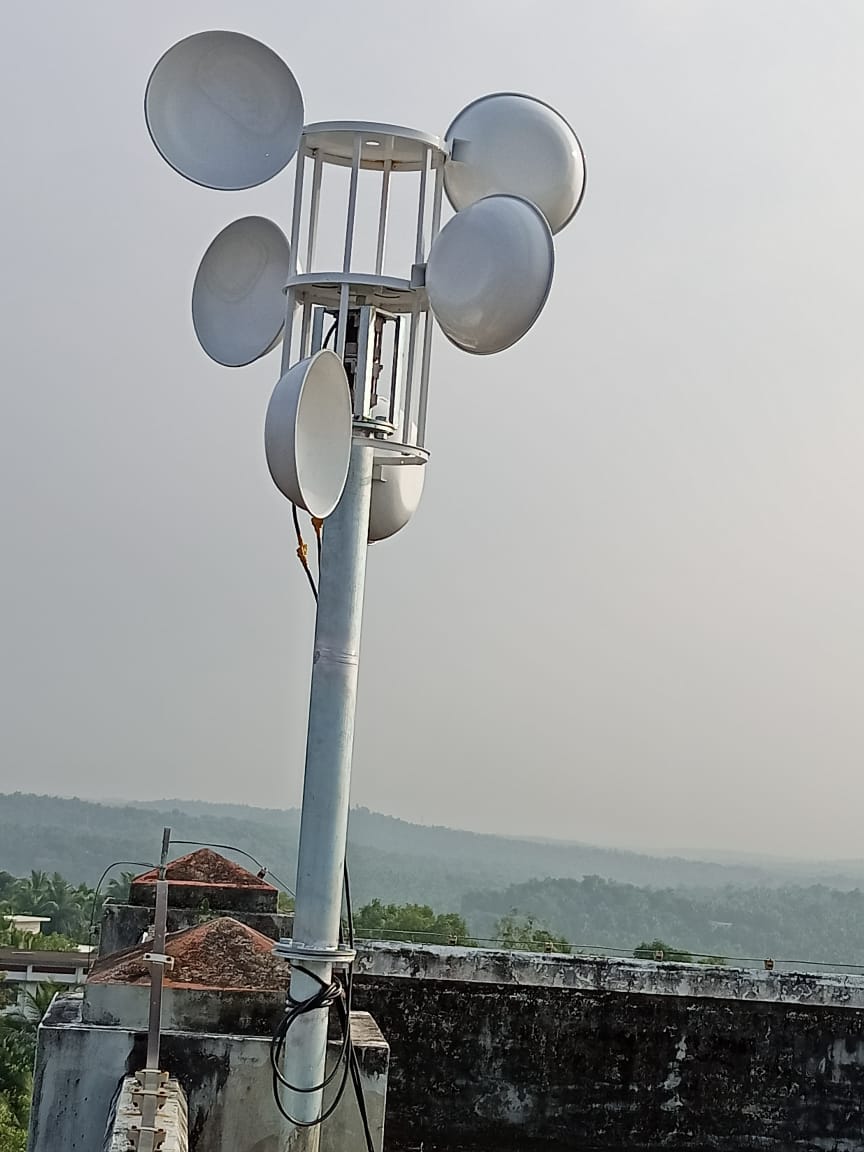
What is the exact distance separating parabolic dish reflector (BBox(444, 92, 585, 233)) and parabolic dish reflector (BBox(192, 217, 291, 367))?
30.7 inches

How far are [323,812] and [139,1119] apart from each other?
47.1 inches

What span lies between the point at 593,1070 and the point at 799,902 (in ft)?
435

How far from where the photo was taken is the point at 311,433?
5070 mm

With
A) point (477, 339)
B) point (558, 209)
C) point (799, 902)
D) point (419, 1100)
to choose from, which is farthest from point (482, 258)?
point (799, 902)

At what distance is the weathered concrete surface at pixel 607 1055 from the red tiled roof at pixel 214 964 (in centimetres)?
171

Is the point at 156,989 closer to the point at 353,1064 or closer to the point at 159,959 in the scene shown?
the point at 159,959

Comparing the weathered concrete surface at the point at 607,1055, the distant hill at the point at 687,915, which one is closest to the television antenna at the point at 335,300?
the weathered concrete surface at the point at 607,1055

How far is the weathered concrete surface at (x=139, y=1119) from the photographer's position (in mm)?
4625

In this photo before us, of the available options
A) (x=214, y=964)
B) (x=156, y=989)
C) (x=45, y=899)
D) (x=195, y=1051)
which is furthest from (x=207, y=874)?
(x=45, y=899)

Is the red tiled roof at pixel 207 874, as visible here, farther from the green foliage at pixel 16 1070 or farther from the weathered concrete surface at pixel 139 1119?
the green foliage at pixel 16 1070

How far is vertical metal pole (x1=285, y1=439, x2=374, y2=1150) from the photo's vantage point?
17.4ft

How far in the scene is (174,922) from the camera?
30.8ft

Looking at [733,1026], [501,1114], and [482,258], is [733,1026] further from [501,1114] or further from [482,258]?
[482,258]

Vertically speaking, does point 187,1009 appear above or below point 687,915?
below
